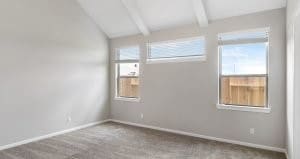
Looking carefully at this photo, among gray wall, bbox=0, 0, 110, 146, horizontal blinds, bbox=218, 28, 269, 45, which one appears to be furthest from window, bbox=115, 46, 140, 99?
horizontal blinds, bbox=218, 28, 269, 45

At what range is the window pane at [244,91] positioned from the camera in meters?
3.90

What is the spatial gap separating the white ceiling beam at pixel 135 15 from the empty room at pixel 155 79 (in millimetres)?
27

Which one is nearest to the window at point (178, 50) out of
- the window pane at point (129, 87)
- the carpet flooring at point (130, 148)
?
the window pane at point (129, 87)

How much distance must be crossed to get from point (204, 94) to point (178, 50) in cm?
127

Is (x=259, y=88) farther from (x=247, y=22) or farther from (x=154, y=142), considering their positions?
(x=154, y=142)

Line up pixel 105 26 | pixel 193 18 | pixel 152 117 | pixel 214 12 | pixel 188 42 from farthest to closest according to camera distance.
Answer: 1. pixel 105 26
2. pixel 152 117
3. pixel 188 42
4. pixel 193 18
5. pixel 214 12

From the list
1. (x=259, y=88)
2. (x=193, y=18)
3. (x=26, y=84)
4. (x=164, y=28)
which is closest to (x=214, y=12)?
(x=193, y=18)

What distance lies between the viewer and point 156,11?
15.2 ft

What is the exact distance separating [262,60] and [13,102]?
495 centimetres

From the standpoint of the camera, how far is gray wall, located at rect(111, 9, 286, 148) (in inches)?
144

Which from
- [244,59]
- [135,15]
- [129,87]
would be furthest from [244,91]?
[129,87]

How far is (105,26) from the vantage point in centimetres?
562

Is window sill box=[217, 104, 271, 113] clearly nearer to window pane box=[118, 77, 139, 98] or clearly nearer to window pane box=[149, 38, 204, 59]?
window pane box=[149, 38, 204, 59]

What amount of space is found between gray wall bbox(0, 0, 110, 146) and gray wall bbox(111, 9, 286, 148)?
2.97ft
